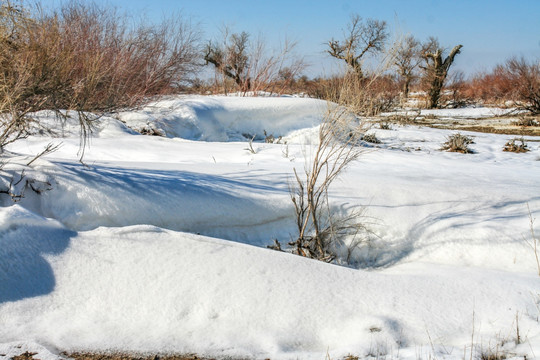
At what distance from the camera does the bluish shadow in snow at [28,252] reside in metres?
2.35

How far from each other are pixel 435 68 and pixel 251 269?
17.5 meters

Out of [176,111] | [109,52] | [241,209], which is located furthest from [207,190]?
[109,52]

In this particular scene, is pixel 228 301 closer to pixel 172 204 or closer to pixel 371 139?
pixel 172 204

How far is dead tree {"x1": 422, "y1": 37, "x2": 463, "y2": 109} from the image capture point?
1786 cm

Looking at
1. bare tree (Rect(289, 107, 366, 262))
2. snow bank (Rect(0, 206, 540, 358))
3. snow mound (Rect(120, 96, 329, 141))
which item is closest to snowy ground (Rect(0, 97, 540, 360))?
snow bank (Rect(0, 206, 540, 358))

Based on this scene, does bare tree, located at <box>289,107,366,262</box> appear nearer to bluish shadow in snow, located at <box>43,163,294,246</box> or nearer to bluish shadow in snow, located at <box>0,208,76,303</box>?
bluish shadow in snow, located at <box>43,163,294,246</box>

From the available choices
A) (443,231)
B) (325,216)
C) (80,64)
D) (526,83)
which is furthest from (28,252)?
(526,83)

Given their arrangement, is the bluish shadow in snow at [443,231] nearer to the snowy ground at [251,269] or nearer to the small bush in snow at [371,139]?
the snowy ground at [251,269]

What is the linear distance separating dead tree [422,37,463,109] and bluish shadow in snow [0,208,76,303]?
55.9 ft

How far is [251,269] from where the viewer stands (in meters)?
2.57

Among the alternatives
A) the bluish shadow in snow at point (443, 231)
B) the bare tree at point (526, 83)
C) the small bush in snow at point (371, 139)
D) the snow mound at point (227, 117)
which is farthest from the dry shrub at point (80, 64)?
the bare tree at point (526, 83)

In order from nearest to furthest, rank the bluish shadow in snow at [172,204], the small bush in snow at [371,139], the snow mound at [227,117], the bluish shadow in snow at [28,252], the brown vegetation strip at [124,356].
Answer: the brown vegetation strip at [124,356], the bluish shadow in snow at [28,252], the bluish shadow in snow at [172,204], the snow mound at [227,117], the small bush in snow at [371,139]

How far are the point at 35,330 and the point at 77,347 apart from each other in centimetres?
23

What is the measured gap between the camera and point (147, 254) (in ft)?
8.60
